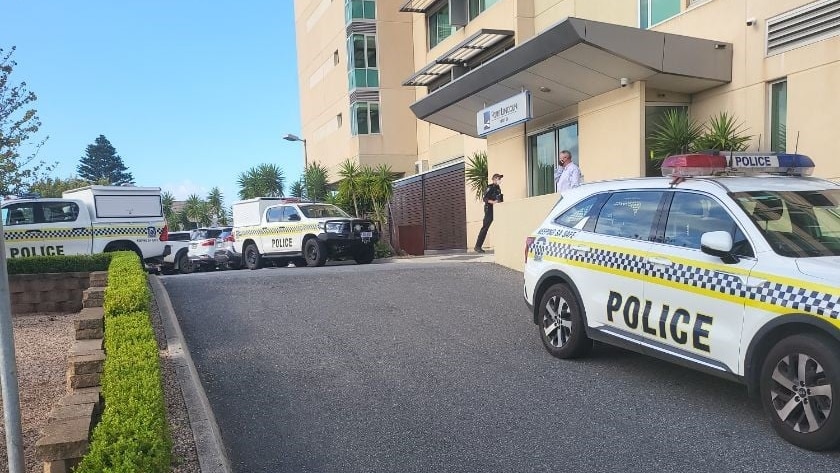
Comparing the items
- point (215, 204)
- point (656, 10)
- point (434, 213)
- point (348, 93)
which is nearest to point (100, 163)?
point (215, 204)

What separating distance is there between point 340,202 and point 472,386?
58.1ft

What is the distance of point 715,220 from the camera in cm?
468

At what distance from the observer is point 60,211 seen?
14.7 meters

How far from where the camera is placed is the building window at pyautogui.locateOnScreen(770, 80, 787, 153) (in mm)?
9577

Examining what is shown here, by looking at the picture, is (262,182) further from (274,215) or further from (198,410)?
(198,410)

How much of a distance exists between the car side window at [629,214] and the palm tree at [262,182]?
4228cm

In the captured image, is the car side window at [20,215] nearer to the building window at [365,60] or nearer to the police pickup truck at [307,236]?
the police pickup truck at [307,236]

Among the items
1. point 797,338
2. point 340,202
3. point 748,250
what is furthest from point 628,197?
point 340,202

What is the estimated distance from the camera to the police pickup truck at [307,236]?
1572 cm

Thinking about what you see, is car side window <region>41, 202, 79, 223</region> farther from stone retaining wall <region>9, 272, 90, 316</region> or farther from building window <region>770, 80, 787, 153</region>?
building window <region>770, 80, 787, 153</region>

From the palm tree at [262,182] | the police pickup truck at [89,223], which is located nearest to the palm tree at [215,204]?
the palm tree at [262,182]

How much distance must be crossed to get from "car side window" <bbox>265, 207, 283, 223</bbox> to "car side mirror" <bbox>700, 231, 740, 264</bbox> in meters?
13.7

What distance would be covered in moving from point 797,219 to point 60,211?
15170mm

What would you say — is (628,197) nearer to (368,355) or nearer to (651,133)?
(368,355)
